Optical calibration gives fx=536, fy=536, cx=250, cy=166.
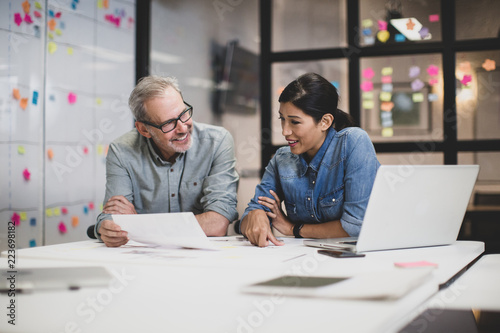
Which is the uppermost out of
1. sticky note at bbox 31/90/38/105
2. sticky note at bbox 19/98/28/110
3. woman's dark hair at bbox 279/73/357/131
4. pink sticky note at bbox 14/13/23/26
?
pink sticky note at bbox 14/13/23/26

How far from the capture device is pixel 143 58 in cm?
445

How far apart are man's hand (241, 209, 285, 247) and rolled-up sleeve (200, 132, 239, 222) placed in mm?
318

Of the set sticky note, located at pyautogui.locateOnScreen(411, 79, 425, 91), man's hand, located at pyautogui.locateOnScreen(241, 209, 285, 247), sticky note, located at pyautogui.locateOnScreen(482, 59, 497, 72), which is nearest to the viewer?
man's hand, located at pyautogui.locateOnScreen(241, 209, 285, 247)

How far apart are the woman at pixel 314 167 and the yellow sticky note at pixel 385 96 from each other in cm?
198

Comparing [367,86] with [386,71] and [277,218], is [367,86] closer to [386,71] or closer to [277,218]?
[386,71]

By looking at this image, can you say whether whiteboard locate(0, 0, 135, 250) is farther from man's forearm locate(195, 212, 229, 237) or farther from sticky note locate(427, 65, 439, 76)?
sticky note locate(427, 65, 439, 76)

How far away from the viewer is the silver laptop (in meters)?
1.28

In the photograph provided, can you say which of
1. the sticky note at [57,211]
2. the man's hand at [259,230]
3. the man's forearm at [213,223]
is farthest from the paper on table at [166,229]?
the sticky note at [57,211]

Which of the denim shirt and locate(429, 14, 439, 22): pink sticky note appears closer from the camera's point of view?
the denim shirt

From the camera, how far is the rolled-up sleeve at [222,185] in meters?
2.11

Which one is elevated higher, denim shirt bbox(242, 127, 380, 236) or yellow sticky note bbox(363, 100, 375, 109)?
yellow sticky note bbox(363, 100, 375, 109)

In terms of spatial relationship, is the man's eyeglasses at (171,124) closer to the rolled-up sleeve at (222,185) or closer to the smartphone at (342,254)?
the rolled-up sleeve at (222,185)

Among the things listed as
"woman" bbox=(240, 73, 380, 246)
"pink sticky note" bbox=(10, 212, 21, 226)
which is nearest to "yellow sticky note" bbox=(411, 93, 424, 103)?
"woman" bbox=(240, 73, 380, 246)

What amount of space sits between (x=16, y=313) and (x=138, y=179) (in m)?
1.31
